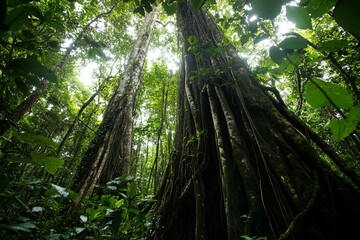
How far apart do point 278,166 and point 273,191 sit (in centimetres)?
16

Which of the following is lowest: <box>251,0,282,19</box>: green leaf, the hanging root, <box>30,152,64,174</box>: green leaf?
the hanging root

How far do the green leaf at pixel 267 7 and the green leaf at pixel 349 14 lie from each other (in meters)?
0.11

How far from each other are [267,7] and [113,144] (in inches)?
133

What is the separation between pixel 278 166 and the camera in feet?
3.48

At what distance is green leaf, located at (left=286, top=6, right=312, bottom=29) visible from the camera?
0.39m

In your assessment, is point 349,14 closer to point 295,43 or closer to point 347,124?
point 295,43

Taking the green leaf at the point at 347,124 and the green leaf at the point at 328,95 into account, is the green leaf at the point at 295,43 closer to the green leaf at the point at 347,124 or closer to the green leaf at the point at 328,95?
the green leaf at the point at 328,95

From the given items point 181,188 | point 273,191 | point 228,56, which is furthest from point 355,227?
point 228,56

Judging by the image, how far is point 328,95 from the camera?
416mm

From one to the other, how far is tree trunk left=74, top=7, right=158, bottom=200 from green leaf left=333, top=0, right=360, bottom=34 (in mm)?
2972

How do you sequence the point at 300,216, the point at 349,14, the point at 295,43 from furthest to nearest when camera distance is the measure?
the point at 300,216
the point at 295,43
the point at 349,14

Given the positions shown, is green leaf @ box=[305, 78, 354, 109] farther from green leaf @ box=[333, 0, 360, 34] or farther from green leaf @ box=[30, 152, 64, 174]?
green leaf @ box=[30, 152, 64, 174]

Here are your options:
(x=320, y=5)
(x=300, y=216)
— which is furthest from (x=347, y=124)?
(x=300, y=216)

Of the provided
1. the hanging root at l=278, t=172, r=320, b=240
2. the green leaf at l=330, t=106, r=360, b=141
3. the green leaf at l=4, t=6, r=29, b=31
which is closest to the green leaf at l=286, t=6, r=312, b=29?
the green leaf at l=330, t=106, r=360, b=141
